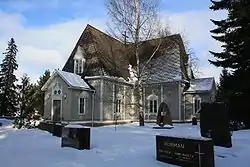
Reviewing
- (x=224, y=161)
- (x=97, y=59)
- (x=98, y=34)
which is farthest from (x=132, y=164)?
(x=98, y=34)

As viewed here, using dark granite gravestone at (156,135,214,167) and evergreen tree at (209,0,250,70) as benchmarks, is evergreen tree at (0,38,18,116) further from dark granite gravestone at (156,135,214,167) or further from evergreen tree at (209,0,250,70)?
dark granite gravestone at (156,135,214,167)

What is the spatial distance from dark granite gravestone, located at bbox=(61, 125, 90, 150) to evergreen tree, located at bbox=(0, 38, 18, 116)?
3358cm

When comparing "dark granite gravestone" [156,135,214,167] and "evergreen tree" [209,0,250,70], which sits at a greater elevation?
"evergreen tree" [209,0,250,70]

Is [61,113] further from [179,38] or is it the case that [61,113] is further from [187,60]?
[187,60]

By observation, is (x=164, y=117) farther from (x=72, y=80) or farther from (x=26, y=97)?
(x=26, y=97)

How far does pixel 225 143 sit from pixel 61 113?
17901 mm

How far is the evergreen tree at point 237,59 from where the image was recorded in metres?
19.7

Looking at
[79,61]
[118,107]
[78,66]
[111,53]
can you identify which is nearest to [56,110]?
[78,66]

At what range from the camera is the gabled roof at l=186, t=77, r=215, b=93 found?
31.3 metres

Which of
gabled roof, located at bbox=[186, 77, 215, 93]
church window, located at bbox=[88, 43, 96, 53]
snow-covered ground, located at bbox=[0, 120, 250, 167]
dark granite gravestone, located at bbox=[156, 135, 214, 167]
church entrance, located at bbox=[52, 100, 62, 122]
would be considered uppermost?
church window, located at bbox=[88, 43, 96, 53]

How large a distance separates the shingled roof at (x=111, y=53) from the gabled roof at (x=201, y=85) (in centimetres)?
127

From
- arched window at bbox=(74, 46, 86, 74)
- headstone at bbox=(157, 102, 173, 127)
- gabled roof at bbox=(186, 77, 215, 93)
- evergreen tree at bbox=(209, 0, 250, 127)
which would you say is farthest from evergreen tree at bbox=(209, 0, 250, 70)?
arched window at bbox=(74, 46, 86, 74)

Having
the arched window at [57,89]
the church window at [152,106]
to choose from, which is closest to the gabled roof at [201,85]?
the church window at [152,106]

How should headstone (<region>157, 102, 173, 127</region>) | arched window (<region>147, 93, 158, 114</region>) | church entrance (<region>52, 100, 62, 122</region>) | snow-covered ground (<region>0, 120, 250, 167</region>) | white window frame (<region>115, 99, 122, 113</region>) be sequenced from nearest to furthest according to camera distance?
snow-covered ground (<region>0, 120, 250, 167</region>)
headstone (<region>157, 102, 173, 127</region>)
church entrance (<region>52, 100, 62, 122</region>)
white window frame (<region>115, 99, 122, 113</region>)
arched window (<region>147, 93, 158, 114</region>)
